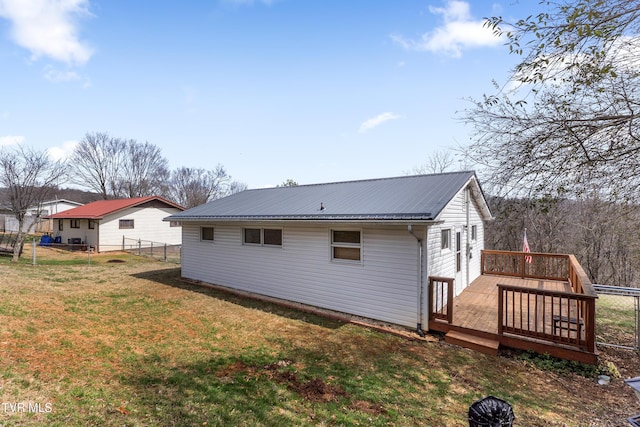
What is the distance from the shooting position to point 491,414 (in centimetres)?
176

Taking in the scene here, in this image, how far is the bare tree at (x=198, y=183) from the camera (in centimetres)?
4719

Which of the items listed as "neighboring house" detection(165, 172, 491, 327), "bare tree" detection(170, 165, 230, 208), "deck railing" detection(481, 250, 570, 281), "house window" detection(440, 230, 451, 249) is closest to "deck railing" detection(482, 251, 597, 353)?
"deck railing" detection(481, 250, 570, 281)

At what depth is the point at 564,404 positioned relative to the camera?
4.32 metres

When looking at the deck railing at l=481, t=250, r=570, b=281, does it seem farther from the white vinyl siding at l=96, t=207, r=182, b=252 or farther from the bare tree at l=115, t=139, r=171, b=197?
the bare tree at l=115, t=139, r=171, b=197

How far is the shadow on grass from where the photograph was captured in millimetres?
7559

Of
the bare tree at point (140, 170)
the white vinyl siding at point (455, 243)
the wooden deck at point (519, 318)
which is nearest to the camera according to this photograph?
the wooden deck at point (519, 318)

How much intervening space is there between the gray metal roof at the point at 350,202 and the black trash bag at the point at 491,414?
4643 mm

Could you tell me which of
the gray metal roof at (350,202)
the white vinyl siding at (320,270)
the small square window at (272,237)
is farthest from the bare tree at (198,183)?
the small square window at (272,237)

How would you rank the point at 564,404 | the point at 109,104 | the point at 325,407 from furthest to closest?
the point at 109,104, the point at 564,404, the point at 325,407

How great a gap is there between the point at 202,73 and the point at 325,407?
10.9 metres

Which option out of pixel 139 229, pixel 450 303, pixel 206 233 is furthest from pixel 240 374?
pixel 139 229

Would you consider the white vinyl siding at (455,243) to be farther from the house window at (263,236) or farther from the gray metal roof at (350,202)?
the house window at (263,236)

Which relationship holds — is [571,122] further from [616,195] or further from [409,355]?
[409,355]

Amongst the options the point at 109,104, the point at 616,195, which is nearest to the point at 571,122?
the point at 616,195
